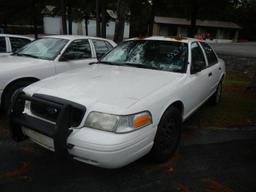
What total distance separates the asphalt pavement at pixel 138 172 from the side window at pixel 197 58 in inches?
49.8

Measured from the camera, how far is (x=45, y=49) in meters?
5.68

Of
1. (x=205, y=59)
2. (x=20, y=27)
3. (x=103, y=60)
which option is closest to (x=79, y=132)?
(x=103, y=60)

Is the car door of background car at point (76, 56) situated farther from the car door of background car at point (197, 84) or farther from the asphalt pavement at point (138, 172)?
the car door of background car at point (197, 84)

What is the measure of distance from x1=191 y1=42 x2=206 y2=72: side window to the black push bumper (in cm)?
223

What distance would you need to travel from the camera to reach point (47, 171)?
10.6 ft

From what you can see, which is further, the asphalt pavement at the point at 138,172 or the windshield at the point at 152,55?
the windshield at the point at 152,55

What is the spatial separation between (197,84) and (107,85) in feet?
5.60

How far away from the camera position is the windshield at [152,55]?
4107 mm

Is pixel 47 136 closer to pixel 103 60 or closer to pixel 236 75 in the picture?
pixel 103 60

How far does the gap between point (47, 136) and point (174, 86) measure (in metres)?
1.73

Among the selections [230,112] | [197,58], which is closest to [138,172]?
[197,58]

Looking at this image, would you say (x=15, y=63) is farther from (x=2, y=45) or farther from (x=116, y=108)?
(x=2, y=45)

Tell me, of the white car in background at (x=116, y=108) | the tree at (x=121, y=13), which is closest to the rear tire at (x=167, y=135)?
the white car in background at (x=116, y=108)

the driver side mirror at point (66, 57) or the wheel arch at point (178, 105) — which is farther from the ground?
the driver side mirror at point (66, 57)
